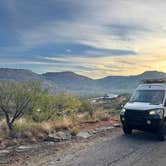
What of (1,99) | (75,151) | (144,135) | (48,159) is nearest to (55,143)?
(75,151)

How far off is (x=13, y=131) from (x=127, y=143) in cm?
564

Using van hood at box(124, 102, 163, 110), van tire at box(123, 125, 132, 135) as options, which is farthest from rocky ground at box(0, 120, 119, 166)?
van hood at box(124, 102, 163, 110)

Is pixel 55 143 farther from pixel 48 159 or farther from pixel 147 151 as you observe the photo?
pixel 147 151

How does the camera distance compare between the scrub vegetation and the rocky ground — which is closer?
the rocky ground

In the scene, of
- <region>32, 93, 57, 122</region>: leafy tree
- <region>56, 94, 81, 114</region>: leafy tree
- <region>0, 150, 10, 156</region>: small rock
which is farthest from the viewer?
<region>56, 94, 81, 114</region>: leafy tree

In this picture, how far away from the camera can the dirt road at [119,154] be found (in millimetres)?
10141

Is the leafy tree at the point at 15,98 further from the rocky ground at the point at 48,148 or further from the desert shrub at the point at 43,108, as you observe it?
the rocky ground at the point at 48,148

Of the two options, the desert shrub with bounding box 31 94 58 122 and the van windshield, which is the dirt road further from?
the desert shrub with bounding box 31 94 58 122

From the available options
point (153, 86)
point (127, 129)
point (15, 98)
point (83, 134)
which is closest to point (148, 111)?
→ point (127, 129)

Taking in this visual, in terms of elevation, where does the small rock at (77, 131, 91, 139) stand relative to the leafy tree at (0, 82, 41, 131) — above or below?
below

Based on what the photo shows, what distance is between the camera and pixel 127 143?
1346cm

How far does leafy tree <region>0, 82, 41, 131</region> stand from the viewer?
63.2ft

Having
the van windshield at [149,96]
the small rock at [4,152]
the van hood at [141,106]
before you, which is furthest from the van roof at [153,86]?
the small rock at [4,152]

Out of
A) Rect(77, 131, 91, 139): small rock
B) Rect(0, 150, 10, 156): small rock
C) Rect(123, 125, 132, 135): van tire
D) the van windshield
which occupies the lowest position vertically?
Rect(0, 150, 10, 156): small rock
